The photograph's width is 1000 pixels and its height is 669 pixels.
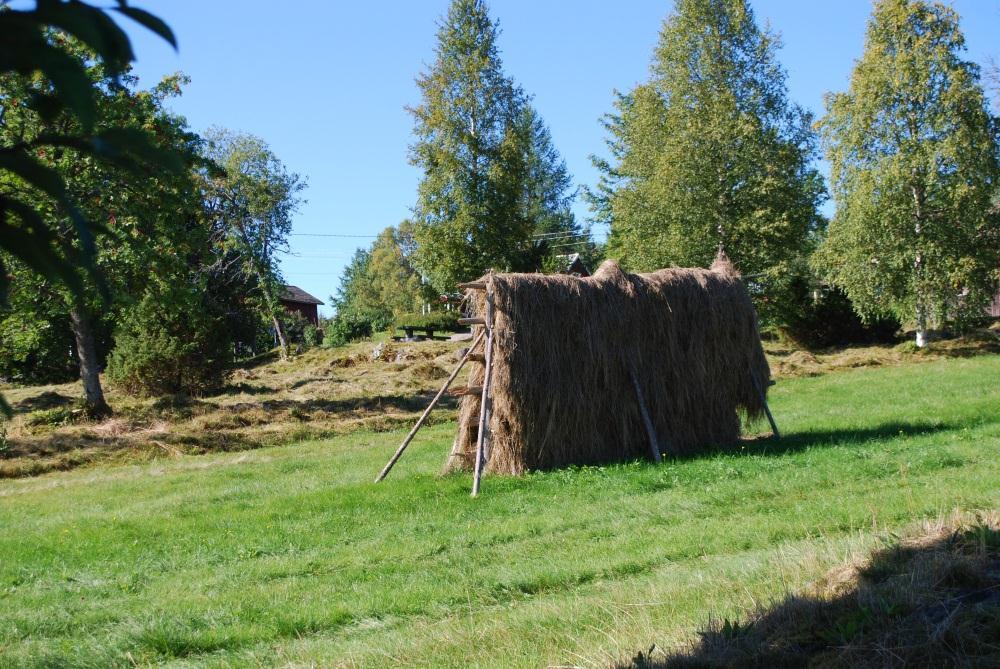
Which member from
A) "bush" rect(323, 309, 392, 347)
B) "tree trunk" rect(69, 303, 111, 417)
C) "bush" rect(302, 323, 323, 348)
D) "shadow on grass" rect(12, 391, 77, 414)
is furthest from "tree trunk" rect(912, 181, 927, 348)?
"bush" rect(302, 323, 323, 348)

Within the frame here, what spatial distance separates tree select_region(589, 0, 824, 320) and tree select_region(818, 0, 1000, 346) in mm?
2736

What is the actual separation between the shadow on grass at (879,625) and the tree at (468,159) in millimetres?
33175

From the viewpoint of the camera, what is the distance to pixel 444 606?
6.18 meters

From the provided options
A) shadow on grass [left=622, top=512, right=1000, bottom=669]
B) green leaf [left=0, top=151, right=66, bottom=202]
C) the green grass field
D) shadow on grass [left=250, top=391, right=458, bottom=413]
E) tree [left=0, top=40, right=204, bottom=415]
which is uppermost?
tree [left=0, top=40, right=204, bottom=415]

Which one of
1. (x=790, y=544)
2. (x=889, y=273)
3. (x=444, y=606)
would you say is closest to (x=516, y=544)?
(x=444, y=606)

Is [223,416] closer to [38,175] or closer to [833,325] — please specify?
[38,175]

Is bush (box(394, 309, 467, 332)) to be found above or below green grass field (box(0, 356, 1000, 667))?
above

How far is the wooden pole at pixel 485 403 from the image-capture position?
11109 millimetres

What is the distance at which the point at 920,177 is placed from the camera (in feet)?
103

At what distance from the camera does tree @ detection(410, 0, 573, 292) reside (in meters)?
37.2

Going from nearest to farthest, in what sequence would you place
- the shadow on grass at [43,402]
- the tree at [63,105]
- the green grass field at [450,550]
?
the tree at [63,105], the green grass field at [450,550], the shadow on grass at [43,402]

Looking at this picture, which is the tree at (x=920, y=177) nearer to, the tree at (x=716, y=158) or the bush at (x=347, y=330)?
the tree at (x=716, y=158)

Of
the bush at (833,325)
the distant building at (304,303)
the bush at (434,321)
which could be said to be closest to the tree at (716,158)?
the bush at (833,325)

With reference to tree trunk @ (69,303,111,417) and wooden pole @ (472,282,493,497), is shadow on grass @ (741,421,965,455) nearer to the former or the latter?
wooden pole @ (472,282,493,497)
